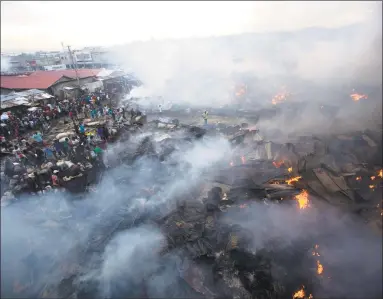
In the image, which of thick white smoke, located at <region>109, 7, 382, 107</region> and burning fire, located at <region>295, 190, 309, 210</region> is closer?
burning fire, located at <region>295, 190, 309, 210</region>

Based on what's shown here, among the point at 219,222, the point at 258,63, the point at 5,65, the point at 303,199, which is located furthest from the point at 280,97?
the point at 5,65

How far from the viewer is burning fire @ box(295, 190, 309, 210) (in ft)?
25.9

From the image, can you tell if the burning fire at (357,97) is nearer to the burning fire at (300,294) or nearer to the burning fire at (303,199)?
the burning fire at (303,199)

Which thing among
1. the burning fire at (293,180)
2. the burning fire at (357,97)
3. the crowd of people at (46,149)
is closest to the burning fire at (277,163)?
the burning fire at (293,180)

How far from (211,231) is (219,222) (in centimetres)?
53

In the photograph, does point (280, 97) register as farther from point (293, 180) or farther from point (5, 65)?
point (5, 65)

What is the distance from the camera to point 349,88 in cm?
1844

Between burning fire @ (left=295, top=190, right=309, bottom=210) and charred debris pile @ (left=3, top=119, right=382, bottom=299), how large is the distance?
0.03 metres

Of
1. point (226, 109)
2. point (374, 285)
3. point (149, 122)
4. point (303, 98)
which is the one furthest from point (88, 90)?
point (374, 285)

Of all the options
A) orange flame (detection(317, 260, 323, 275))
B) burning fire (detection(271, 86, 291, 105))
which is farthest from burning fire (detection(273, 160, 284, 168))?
burning fire (detection(271, 86, 291, 105))

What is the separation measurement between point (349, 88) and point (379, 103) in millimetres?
4334

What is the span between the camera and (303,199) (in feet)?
26.9

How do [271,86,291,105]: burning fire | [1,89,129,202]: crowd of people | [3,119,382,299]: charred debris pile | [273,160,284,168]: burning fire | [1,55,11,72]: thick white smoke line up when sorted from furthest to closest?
[1,55,11,72]: thick white smoke
[271,86,291,105]: burning fire
[273,160,284,168]: burning fire
[1,89,129,202]: crowd of people
[3,119,382,299]: charred debris pile

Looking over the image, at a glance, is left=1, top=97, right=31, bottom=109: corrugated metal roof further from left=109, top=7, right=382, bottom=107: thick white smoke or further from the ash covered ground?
the ash covered ground
